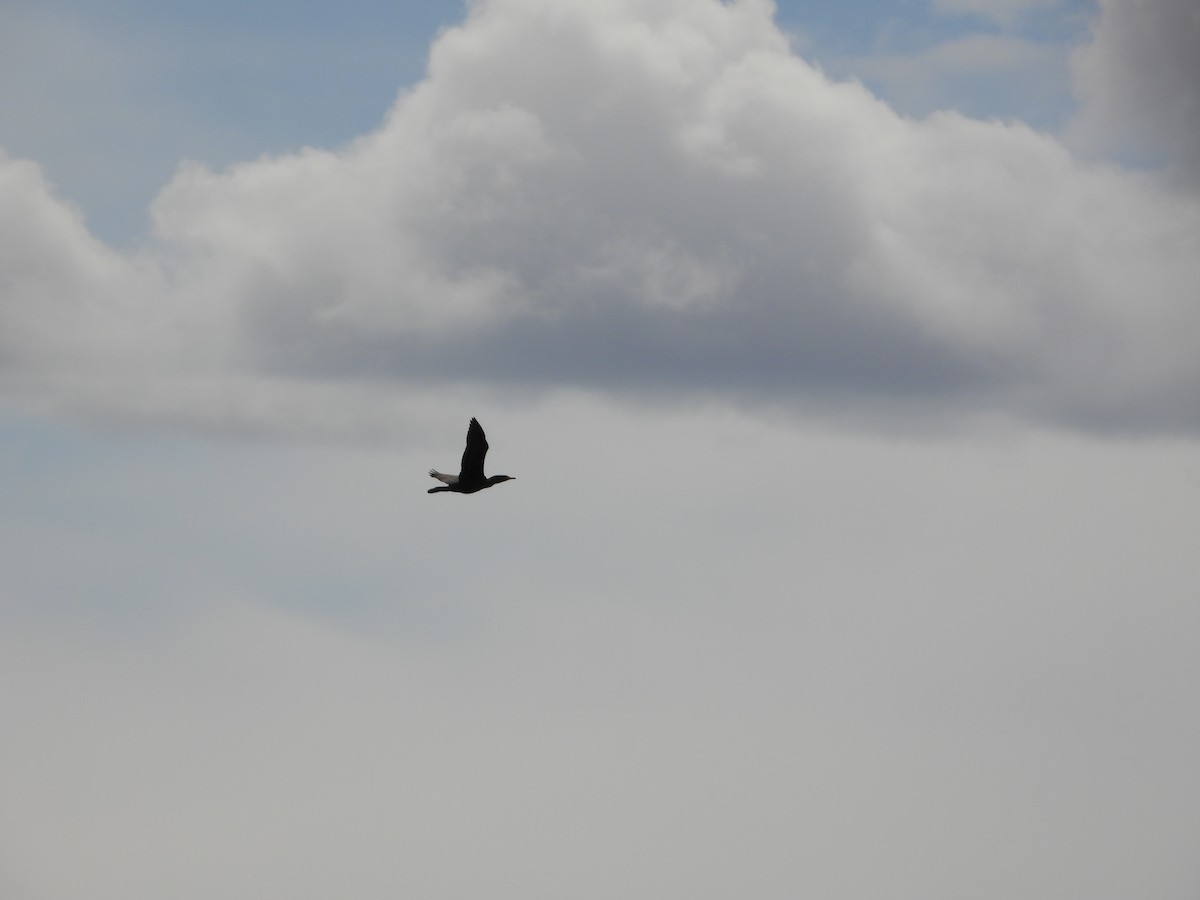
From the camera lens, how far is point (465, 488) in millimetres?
121688

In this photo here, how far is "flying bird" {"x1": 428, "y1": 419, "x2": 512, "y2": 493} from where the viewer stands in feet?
388

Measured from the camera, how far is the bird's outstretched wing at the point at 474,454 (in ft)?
386

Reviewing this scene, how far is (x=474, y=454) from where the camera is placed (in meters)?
119

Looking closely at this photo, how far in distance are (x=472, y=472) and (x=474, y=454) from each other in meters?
1.68

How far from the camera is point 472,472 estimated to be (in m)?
121

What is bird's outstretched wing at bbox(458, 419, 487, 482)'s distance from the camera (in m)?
118

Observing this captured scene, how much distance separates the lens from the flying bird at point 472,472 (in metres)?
118
